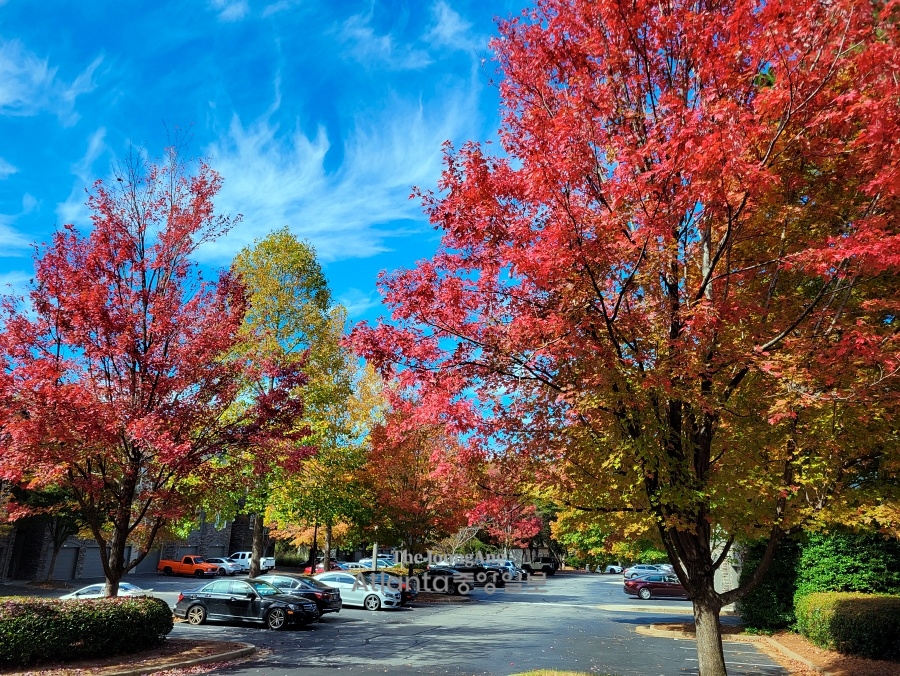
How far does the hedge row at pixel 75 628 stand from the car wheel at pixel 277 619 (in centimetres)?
489

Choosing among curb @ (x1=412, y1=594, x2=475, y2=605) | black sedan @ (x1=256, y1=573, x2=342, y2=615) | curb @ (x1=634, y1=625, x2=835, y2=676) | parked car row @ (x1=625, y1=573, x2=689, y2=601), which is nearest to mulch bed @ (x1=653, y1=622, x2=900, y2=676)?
curb @ (x1=634, y1=625, x2=835, y2=676)

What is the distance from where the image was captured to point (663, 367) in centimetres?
643

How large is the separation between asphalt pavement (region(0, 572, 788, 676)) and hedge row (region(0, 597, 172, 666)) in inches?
80.5

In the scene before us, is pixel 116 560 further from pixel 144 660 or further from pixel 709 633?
pixel 709 633

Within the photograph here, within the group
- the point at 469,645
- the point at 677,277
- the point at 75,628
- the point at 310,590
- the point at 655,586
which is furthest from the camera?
the point at 655,586

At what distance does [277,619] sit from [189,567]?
28874mm

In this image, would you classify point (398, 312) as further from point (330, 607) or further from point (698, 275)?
point (330, 607)

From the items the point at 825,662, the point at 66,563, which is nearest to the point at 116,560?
the point at 825,662

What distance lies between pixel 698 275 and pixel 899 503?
530cm

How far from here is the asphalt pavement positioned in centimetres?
1171

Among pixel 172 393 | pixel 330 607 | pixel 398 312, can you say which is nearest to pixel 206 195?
pixel 172 393

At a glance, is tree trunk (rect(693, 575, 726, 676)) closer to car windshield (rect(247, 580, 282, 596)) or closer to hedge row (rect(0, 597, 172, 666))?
hedge row (rect(0, 597, 172, 666))

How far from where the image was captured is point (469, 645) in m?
14.4

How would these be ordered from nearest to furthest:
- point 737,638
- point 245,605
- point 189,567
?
1. point 245,605
2. point 737,638
3. point 189,567
